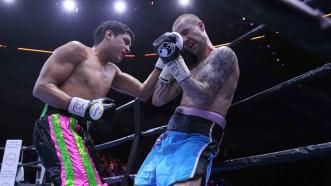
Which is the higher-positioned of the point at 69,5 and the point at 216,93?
the point at 69,5

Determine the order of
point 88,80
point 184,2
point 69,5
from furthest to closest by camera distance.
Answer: point 69,5 → point 184,2 → point 88,80

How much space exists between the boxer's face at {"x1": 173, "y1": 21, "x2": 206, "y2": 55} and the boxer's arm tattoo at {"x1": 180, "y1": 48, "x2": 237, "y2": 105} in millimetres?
147

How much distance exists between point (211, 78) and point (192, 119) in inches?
6.7

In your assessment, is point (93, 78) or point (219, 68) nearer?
point (219, 68)

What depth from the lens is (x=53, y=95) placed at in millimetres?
1627

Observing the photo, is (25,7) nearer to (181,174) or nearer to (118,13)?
(118,13)

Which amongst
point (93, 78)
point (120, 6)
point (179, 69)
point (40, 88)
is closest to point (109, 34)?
point (93, 78)

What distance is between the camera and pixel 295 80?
126 centimetres

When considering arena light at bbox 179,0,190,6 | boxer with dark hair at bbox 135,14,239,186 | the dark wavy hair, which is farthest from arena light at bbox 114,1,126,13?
boxer with dark hair at bbox 135,14,239,186

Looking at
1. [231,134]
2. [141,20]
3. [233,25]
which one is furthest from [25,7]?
[231,134]

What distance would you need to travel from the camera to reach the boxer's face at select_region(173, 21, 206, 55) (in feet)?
5.40

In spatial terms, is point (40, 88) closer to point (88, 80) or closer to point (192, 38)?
point (88, 80)

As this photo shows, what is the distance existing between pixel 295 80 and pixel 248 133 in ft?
27.6

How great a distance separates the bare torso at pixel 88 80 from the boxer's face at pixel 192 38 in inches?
18.6
